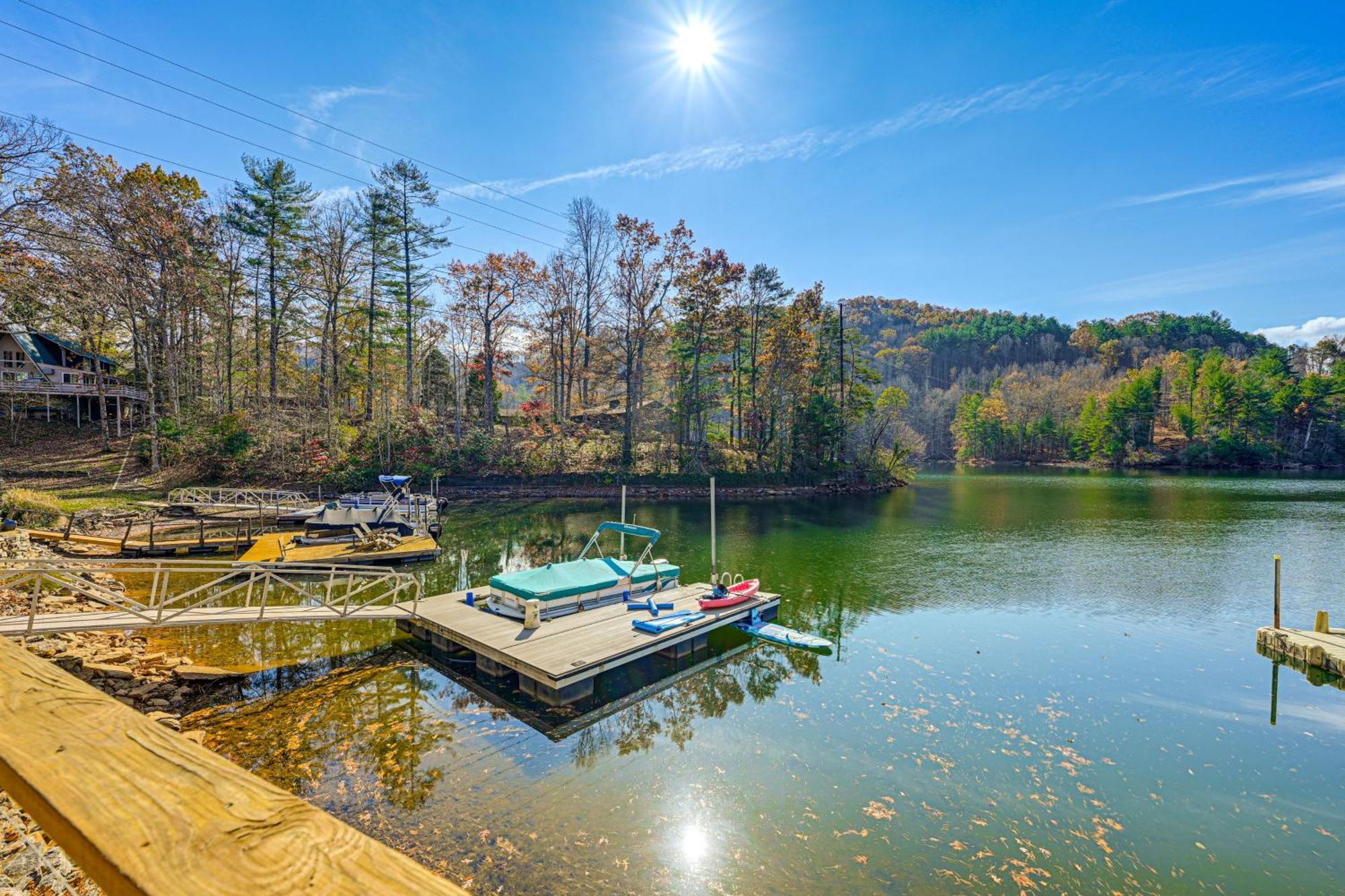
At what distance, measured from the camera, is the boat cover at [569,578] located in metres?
11.3

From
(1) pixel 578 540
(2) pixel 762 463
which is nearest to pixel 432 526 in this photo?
(1) pixel 578 540

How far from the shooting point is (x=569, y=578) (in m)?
12.0

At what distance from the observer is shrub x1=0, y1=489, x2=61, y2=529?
657 inches

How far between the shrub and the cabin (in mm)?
18968

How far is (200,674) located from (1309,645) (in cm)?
2013

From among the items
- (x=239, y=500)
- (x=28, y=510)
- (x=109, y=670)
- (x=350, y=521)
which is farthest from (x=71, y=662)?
(x=239, y=500)

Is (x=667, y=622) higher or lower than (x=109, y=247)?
lower

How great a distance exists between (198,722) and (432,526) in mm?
13667

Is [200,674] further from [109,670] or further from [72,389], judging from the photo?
[72,389]

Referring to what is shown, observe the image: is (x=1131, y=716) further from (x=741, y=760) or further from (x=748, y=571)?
(x=748, y=571)

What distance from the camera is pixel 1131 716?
9.28 m

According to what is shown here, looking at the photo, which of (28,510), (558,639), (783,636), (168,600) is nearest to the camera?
(168,600)

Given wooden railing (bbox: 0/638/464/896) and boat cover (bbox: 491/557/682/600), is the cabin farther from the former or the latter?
wooden railing (bbox: 0/638/464/896)

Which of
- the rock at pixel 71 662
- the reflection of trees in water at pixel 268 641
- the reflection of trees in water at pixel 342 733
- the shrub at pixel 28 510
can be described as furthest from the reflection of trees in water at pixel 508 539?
the shrub at pixel 28 510
